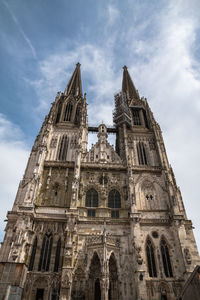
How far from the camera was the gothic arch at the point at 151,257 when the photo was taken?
19.2 metres

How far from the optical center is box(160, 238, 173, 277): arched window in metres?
19.1

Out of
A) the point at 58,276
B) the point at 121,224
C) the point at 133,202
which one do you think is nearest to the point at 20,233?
the point at 58,276

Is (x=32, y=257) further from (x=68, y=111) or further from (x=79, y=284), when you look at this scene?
(x=68, y=111)

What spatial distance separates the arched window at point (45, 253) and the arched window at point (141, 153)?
49.5 feet

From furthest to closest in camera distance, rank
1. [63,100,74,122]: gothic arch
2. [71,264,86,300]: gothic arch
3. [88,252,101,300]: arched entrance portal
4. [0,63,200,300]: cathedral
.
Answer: [63,100,74,122]: gothic arch
[88,252,101,300]: arched entrance portal
[0,63,200,300]: cathedral
[71,264,86,300]: gothic arch

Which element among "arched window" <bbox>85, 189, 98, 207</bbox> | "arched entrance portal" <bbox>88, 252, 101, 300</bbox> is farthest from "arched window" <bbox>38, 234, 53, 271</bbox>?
"arched window" <bbox>85, 189, 98, 207</bbox>

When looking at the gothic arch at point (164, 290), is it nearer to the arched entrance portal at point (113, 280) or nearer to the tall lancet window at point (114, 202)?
the arched entrance portal at point (113, 280)

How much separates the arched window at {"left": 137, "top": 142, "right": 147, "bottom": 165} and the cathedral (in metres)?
0.15

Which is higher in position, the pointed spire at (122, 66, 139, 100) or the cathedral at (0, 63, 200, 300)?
the pointed spire at (122, 66, 139, 100)

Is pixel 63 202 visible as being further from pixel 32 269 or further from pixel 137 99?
pixel 137 99

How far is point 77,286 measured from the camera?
17641 millimetres

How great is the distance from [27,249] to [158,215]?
13.6m

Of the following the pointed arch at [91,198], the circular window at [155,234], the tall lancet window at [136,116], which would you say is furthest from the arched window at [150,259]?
the tall lancet window at [136,116]

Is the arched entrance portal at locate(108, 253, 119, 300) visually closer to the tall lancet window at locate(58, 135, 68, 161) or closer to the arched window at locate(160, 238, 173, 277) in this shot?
the arched window at locate(160, 238, 173, 277)
